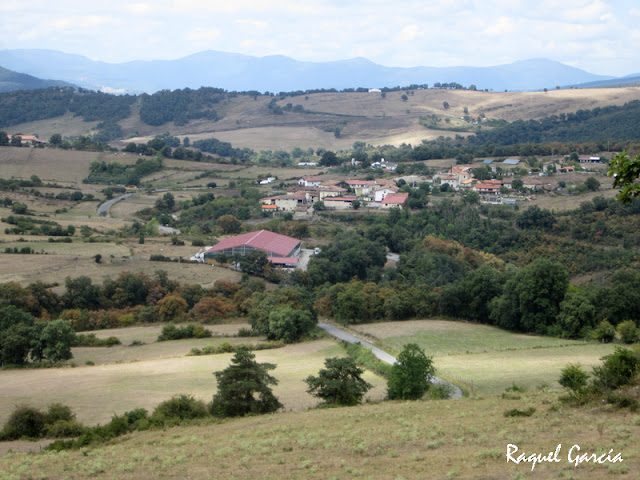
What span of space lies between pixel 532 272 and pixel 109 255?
32049mm

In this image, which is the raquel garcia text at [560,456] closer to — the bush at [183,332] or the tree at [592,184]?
the bush at [183,332]

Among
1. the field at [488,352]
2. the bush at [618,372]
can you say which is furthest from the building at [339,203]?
the bush at [618,372]

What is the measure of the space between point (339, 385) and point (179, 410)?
532 centimetres

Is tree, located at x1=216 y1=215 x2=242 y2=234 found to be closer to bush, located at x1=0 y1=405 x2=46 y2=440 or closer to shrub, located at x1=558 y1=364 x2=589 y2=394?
bush, located at x1=0 y1=405 x2=46 y2=440

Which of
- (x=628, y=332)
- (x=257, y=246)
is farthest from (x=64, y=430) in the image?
(x=257, y=246)

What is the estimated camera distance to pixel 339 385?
859 inches

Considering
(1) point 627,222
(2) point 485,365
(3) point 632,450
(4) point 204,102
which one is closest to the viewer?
(3) point 632,450

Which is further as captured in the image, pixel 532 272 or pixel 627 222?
pixel 627 222

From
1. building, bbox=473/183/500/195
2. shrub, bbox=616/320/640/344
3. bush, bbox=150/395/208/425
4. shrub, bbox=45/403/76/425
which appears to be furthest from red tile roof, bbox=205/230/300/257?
shrub, bbox=45/403/76/425

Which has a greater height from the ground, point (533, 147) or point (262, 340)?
point (533, 147)

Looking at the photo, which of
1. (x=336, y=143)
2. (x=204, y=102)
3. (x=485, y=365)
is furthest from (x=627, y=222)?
(x=204, y=102)

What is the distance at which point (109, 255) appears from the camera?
51.0 meters

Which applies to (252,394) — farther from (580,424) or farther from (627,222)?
(627,222)

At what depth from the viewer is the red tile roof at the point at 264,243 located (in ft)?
180
